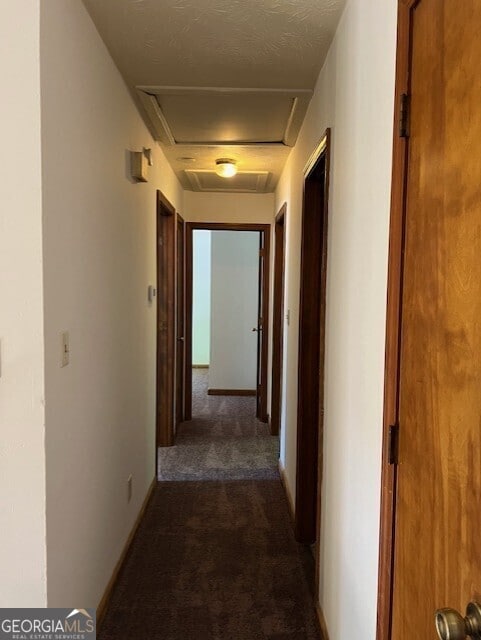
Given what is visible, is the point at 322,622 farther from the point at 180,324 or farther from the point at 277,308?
the point at 180,324

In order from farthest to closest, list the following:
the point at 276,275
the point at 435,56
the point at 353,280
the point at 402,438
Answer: the point at 276,275 → the point at 353,280 → the point at 402,438 → the point at 435,56

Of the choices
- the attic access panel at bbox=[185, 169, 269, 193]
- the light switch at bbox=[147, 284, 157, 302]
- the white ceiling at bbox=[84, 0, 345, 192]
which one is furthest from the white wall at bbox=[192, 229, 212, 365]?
the light switch at bbox=[147, 284, 157, 302]

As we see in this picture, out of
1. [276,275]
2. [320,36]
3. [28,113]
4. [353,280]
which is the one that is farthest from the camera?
[276,275]

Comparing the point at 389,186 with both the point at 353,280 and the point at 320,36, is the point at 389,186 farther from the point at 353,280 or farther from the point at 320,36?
the point at 320,36

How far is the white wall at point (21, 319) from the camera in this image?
1328 mm

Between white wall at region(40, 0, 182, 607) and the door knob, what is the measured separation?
113 centimetres

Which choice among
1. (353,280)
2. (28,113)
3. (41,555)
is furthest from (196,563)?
(28,113)

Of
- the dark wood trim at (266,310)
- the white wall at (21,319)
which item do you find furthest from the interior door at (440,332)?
the dark wood trim at (266,310)

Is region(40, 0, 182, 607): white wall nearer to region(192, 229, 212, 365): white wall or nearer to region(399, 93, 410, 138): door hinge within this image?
region(399, 93, 410, 138): door hinge

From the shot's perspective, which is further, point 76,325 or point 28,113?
point 76,325

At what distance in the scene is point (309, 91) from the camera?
2367 millimetres

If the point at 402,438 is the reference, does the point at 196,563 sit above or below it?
below

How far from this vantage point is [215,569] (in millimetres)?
2393

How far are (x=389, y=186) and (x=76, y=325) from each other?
112cm
